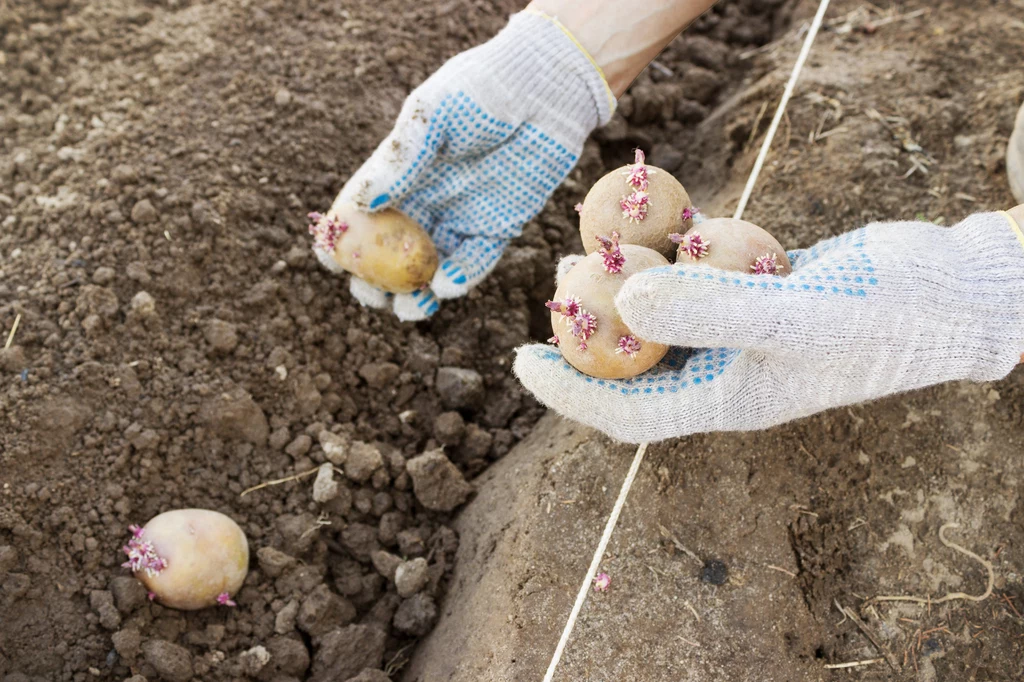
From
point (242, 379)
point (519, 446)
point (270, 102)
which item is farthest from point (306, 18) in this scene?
point (519, 446)

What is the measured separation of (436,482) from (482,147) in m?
1.26

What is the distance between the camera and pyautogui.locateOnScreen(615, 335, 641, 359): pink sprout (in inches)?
81.4

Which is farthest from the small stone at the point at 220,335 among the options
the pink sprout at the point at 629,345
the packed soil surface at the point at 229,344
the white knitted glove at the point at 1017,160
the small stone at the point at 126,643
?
the white knitted glove at the point at 1017,160

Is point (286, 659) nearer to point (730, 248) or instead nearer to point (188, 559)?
point (188, 559)

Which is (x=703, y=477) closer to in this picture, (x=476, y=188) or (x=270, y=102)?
(x=476, y=188)

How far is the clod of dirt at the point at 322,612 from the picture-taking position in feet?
7.88

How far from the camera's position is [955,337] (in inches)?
78.7

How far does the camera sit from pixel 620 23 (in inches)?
113

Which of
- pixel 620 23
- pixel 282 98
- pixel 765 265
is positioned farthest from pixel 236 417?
pixel 620 23

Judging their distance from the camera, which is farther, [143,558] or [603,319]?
[143,558]

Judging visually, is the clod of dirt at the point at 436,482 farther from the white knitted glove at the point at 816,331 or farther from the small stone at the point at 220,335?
the small stone at the point at 220,335

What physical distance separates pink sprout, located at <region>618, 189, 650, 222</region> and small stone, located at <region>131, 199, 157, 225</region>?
1.77 m

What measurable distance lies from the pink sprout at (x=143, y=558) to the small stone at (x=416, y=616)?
0.74 meters

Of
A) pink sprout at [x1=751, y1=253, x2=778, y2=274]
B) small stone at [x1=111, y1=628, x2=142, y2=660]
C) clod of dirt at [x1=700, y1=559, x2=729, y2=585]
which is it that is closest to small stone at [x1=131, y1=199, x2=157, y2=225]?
small stone at [x1=111, y1=628, x2=142, y2=660]
